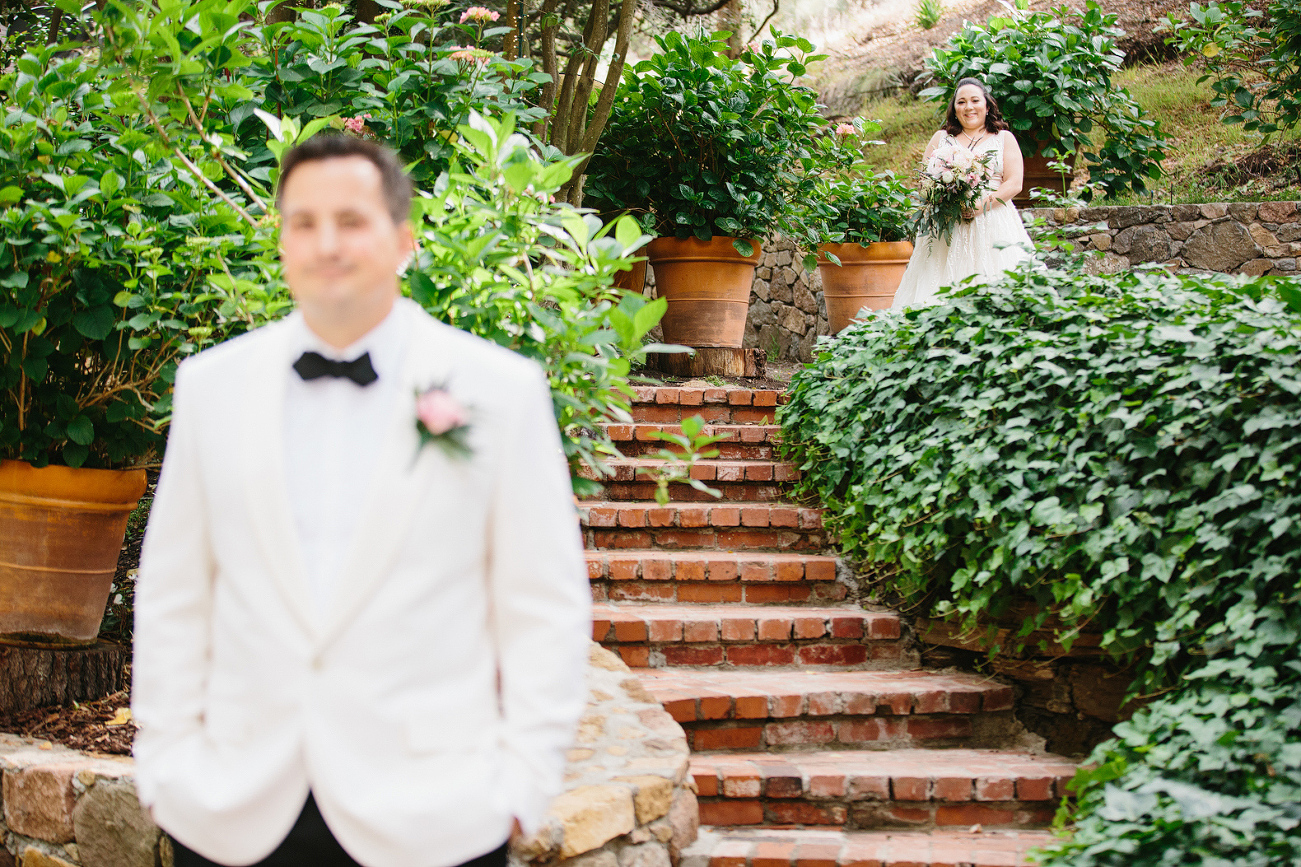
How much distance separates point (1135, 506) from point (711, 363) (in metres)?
3.65

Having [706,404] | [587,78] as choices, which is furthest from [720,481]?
[587,78]

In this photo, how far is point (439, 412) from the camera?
42.1 inches

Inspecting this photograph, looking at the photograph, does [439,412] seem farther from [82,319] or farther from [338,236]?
[82,319]

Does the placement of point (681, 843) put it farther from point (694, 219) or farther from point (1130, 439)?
point (694, 219)

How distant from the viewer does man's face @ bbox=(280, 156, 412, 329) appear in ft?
3.67

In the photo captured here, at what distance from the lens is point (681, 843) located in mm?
2449

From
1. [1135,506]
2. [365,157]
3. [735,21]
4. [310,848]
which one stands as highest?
[735,21]

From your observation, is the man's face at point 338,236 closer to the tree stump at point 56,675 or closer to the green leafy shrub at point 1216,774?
the green leafy shrub at point 1216,774

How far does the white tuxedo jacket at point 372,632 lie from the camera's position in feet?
3.61

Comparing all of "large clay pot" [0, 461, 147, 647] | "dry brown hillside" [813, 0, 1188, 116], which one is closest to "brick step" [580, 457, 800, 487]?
"large clay pot" [0, 461, 147, 647]

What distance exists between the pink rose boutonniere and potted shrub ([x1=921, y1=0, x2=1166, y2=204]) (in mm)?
6799

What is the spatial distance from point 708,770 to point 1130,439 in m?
1.58

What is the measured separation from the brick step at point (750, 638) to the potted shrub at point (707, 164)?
3048 millimetres

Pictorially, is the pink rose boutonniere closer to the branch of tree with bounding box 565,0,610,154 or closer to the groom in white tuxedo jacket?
the groom in white tuxedo jacket
